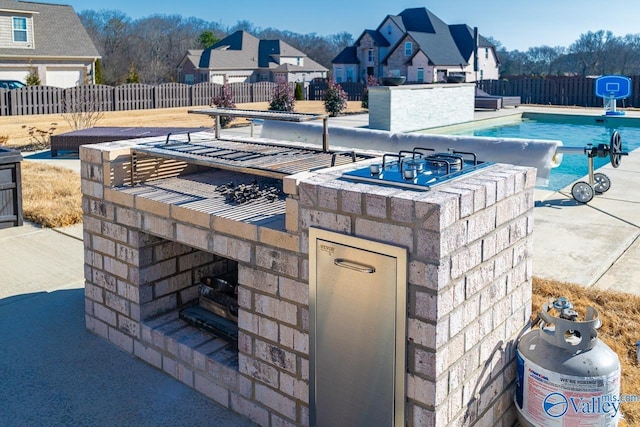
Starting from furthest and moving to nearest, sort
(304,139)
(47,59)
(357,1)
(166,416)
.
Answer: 1. (357,1)
2. (47,59)
3. (304,139)
4. (166,416)

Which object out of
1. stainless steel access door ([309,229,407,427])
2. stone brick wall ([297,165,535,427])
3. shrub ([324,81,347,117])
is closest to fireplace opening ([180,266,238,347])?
stainless steel access door ([309,229,407,427])

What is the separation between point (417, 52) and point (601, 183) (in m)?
37.9

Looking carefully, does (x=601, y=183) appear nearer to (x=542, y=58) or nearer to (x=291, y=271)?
(x=291, y=271)

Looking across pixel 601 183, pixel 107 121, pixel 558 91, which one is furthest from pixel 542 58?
pixel 601 183

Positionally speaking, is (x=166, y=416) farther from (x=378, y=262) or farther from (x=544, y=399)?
(x=544, y=399)

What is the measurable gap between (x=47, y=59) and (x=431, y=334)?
3259 cm

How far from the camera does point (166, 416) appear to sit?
3482 millimetres

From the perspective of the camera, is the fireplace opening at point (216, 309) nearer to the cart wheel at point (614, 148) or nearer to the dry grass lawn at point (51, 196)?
the dry grass lawn at point (51, 196)

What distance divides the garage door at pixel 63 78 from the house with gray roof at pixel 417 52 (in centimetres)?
2169

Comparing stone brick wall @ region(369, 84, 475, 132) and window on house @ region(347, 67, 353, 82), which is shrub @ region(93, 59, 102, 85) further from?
window on house @ region(347, 67, 353, 82)

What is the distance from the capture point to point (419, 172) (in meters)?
3.09

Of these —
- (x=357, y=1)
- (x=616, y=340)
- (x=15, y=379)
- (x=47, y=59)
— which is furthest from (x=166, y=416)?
(x=357, y=1)

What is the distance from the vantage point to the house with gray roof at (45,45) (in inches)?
1166

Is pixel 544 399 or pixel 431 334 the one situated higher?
pixel 431 334
